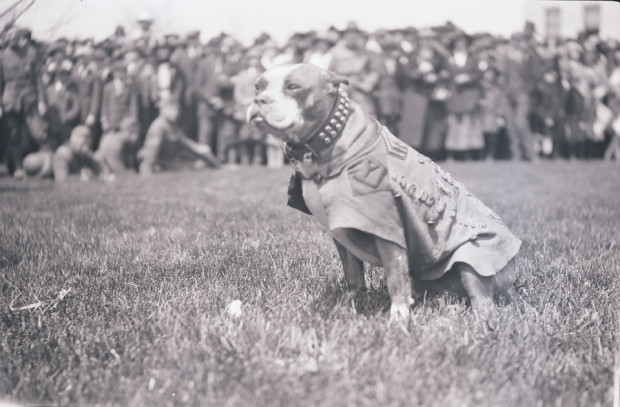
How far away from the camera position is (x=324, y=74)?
8.67ft

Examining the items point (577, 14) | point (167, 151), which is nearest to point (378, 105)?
point (167, 151)

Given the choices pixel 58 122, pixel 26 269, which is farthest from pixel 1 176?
pixel 26 269

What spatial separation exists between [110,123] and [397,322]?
895cm

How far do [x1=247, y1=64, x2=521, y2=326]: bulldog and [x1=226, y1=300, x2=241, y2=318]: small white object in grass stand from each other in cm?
63

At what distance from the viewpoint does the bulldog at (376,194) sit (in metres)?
2.60

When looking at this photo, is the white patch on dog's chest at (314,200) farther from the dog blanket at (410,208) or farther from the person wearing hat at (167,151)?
the person wearing hat at (167,151)

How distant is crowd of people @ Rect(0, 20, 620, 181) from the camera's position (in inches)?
364

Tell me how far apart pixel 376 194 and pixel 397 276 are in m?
0.44

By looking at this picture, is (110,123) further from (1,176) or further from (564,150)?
(564,150)

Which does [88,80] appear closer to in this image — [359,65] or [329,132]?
[359,65]

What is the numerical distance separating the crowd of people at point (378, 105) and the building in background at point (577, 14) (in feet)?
16.4

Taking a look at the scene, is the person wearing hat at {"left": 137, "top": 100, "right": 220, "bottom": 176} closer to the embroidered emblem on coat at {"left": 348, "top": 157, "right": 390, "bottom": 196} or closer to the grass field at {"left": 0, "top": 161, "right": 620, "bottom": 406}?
the grass field at {"left": 0, "top": 161, "right": 620, "bottom": 406}

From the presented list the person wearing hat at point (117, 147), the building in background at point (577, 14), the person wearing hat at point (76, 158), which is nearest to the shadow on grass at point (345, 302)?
the building in background at point (577, 14)

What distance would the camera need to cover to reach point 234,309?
3031 mm
